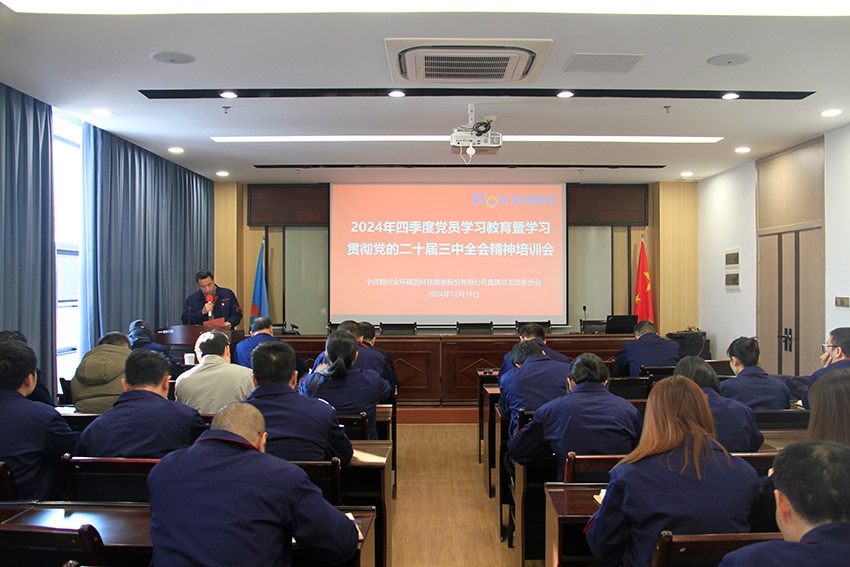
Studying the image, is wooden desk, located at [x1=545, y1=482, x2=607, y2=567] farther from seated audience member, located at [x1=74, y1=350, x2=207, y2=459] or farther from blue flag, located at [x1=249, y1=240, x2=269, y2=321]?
blue flag, located at [x1=249, y1=240, x2=269, y2=321]

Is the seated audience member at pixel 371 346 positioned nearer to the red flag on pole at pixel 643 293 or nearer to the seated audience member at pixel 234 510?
the seated audience member at pixel 234 510

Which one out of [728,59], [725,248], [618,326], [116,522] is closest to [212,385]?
[116,522]

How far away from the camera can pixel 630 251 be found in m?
9.26

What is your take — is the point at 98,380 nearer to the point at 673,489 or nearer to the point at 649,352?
the point at 673,489

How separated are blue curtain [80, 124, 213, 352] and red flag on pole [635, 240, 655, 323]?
20.2 ft

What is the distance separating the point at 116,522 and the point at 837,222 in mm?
6311

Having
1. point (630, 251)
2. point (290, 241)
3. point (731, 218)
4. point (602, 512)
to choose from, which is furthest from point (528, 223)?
point (602, 512)

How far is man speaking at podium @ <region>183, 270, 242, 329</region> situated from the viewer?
21.6 ft

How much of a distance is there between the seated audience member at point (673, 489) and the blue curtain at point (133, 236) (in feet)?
17.1

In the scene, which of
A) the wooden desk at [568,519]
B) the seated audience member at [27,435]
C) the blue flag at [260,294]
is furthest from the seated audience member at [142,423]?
the blue flag at [260,294]

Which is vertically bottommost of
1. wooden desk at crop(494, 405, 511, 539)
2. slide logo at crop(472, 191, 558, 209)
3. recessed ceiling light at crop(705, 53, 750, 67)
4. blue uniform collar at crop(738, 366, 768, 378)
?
wooden desk at crop(494, 405, 511, 539)

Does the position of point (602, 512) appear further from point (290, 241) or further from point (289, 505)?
point (290, 241)

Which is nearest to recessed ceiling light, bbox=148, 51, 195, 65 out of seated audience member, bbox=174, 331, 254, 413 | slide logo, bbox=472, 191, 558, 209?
seated audience member, bbox=174, 331, 254, 413

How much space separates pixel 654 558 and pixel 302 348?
19.3 feet
